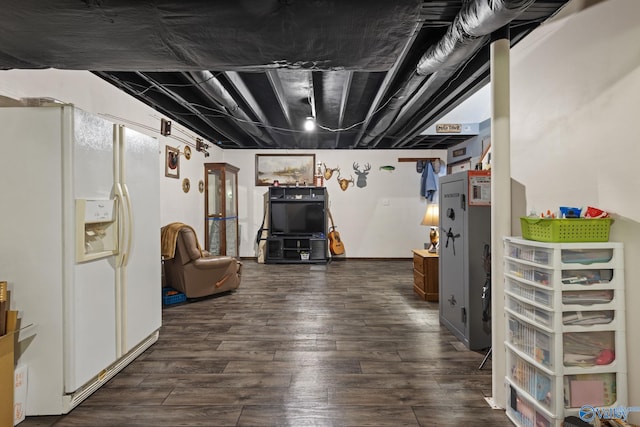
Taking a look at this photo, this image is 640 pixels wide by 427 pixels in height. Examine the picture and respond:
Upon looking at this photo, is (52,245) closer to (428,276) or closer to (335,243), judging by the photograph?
(428,276)

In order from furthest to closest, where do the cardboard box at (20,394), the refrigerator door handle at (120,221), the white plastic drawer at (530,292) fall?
the refrigerator door handle at (120,221), the cardboard box at (20,394), the white plastic drawer at (530,292)

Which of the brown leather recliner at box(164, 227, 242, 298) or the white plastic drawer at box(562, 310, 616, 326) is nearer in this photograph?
the white plastic drawer at box(562, 310, 616, 326)

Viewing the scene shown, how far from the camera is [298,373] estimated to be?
2.29 m

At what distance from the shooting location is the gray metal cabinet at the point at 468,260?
105 inches

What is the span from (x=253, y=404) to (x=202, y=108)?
3786mm

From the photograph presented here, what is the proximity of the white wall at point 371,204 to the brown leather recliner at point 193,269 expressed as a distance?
2.98m

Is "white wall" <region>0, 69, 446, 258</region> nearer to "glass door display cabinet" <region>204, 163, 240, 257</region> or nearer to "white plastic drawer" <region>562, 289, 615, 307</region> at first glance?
"glass door display cabinet" <region>204, 163, 240, 257</region>

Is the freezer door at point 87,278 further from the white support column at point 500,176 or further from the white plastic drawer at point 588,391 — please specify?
the white plastic drawer at point 588,391

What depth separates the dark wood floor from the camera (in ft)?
6.04

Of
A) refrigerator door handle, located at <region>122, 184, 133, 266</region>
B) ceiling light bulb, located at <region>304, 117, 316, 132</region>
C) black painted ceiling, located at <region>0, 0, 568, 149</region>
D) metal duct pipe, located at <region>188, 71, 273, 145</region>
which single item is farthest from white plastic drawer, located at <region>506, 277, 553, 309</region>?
ceiling light bulb, located at <region>304, 117, 316, 132</region>

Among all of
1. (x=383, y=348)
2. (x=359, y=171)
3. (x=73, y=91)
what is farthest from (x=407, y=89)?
(x=359, y=171)

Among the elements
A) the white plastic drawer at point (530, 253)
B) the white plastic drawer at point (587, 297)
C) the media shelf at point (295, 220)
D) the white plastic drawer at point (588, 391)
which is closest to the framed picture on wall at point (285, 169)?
the media shelf at point (295, 220)

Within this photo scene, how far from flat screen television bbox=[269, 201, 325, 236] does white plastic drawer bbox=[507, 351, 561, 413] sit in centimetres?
509

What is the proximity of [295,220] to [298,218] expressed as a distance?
80 millimetres
